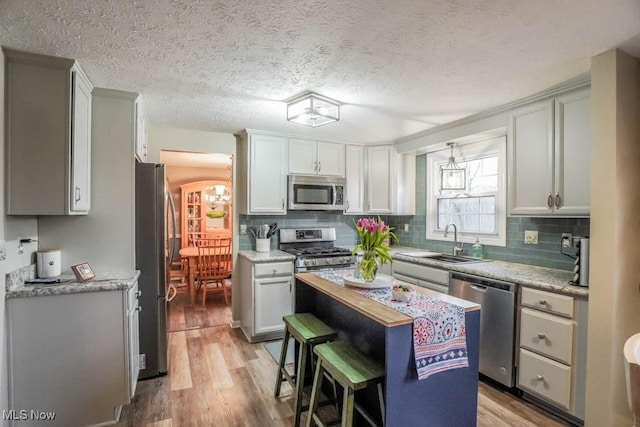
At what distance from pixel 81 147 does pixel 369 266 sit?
206 cm

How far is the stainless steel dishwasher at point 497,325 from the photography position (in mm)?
2379

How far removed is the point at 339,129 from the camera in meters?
3.57

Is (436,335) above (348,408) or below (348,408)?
above

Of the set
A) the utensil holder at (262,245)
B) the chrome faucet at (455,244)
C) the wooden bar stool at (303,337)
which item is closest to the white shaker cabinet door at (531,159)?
the chrome faucet at (455,244)

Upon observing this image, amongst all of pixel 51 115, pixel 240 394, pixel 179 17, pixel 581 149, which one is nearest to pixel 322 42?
pixel 179 17

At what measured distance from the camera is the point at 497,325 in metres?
2.46

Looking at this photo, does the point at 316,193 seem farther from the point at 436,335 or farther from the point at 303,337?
the point at 436,335

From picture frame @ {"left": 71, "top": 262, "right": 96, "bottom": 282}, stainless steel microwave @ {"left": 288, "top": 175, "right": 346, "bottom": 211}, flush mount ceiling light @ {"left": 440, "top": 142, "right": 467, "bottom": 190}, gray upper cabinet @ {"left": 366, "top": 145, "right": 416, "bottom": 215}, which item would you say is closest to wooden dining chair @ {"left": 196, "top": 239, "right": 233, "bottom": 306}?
stainless steel microwave @ {"left": 288, "top": 175, "right": 346, "bottom": 211}

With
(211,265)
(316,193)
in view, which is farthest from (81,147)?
(211,265)

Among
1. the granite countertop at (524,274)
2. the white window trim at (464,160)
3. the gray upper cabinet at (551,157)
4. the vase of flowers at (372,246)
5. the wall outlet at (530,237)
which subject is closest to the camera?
the vase of flowers at (372,246)

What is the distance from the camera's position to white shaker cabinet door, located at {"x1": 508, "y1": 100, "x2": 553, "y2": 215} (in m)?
2.40

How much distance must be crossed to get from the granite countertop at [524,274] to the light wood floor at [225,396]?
0.87 meters

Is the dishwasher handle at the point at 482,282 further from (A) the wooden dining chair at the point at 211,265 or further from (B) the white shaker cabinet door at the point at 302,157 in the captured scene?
(A) the wooden dining chair at the point at 211,265

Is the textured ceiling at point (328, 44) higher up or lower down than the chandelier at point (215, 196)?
higher up
